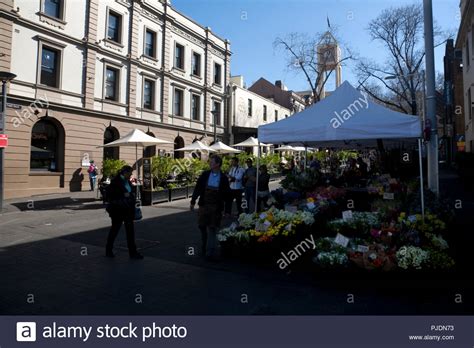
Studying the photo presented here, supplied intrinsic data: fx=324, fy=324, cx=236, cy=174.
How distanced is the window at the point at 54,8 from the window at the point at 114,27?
10.4ft

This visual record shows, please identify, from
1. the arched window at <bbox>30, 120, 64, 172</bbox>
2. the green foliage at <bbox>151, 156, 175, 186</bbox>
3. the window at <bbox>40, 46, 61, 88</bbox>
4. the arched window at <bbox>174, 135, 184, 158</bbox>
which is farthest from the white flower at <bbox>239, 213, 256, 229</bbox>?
the arched window at <bbox>174, 135, 184, 158</bbox>

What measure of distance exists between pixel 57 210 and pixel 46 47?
987 cm

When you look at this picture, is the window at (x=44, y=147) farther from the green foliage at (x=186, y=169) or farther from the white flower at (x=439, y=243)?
the white flower at (x=439, y=243)

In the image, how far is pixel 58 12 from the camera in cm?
1770

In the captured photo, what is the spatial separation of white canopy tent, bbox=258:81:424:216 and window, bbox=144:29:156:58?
19.6 m

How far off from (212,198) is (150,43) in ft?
70.7

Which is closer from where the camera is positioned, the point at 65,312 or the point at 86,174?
the point at 65,312

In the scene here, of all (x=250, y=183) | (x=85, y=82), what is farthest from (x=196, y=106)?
(x=250, y=183)

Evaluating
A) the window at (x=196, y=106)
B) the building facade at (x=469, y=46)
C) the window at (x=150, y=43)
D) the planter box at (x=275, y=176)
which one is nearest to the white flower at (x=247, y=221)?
the building facade at (x=469, y=46)

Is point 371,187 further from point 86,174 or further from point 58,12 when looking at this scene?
point 58,12

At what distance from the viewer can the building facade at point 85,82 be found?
619 inches

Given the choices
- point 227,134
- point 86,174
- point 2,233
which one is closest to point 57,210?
point 2,233

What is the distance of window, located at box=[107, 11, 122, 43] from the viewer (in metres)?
20.7

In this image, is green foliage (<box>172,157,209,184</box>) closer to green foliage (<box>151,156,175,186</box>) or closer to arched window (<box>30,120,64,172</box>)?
green foliage (<box>151,156,175,186</box>)
